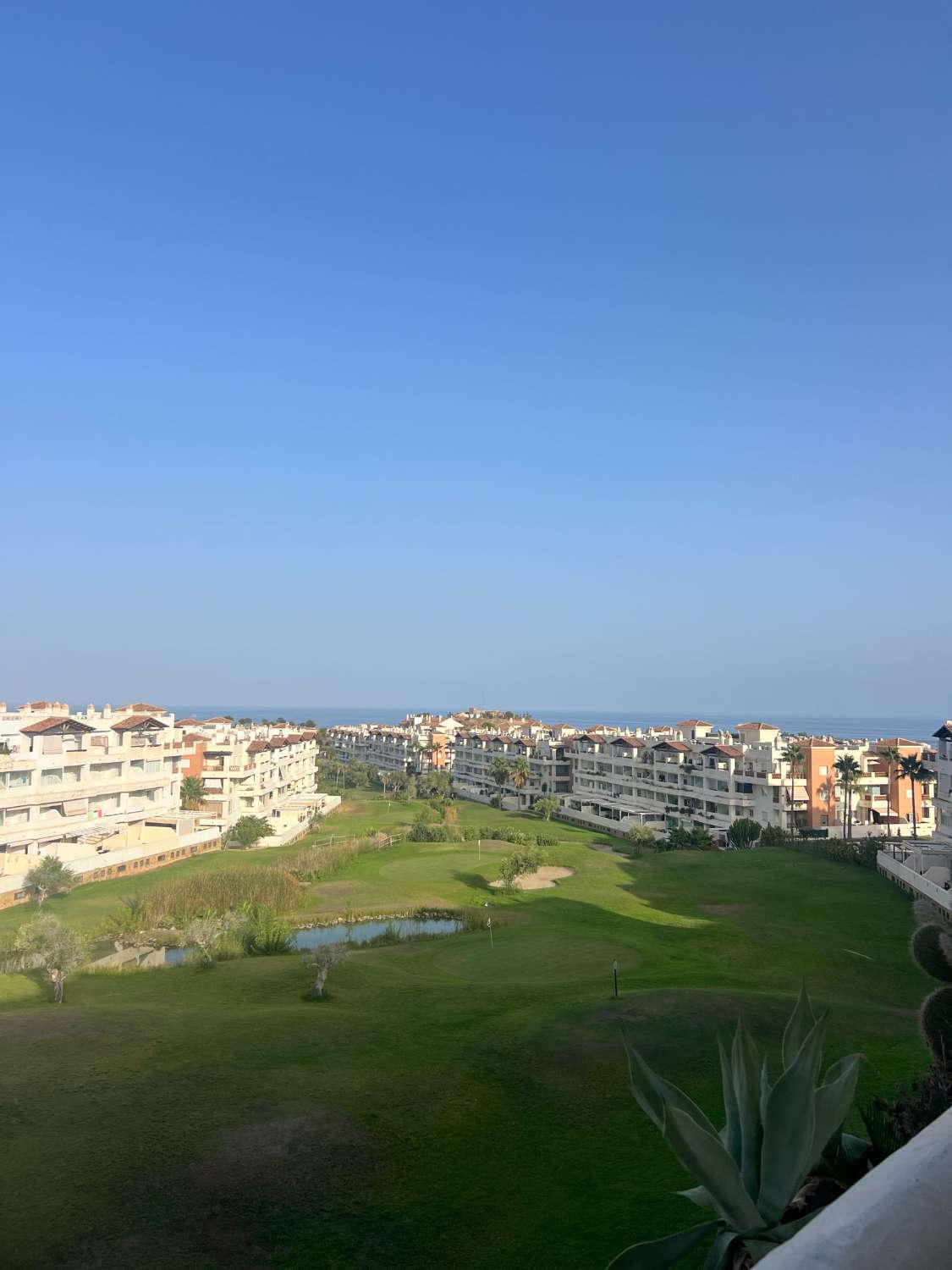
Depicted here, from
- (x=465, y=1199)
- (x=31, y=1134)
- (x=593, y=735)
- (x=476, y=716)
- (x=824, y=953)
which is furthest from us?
(x=476, y=716)

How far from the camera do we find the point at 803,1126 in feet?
22.5

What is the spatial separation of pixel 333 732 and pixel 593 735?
97.1 metres

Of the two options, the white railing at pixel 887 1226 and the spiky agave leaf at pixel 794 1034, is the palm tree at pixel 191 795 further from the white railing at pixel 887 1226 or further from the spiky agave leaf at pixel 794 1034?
the white railing at pixel 887 1226

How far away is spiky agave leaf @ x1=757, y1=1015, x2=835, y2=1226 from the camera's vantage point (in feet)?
22.2

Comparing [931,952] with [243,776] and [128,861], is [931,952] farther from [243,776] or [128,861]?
[243,776]

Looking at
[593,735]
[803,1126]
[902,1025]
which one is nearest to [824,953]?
[902,1025]

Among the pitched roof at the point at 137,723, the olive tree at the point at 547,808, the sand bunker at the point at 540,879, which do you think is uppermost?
the pitched roof at the point at 137,723

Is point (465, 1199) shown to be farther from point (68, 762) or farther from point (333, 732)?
point (333, 732)

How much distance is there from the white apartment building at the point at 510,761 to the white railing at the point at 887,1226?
102 metres

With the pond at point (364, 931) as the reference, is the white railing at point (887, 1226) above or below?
above

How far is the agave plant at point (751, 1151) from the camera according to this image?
6359 millimetres

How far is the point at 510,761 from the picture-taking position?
11362 cm

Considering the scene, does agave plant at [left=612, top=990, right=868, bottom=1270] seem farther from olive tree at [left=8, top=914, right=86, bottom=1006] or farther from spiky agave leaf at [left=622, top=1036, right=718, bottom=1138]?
olive tree at [left=8, top=914, right=86, bottom=1006]

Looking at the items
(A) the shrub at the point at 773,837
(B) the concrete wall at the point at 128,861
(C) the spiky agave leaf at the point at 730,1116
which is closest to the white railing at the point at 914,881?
(A) the shrub at the point at 773,837
